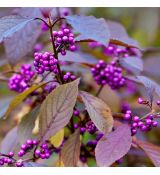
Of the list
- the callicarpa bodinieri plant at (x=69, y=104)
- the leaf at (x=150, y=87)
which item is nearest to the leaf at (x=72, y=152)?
the callicarpa bodinieri plant at (x=69, y=104)

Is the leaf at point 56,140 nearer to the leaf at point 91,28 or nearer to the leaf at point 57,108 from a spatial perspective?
the leaf at point 57,108

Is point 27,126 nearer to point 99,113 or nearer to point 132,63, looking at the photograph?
point 99,113

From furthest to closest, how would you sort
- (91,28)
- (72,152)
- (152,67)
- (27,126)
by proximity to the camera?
1. (152,67)
2. (27,126)
3. (72,152)
4. (91,28)

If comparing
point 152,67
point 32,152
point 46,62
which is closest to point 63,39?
point 46,62

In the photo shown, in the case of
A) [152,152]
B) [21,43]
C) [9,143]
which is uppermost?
[21,43]

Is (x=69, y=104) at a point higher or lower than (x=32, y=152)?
higher

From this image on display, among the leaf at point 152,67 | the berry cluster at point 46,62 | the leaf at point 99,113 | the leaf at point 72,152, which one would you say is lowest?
the leaf at point 152,67

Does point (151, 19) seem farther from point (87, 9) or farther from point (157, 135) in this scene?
point (157, 135)
